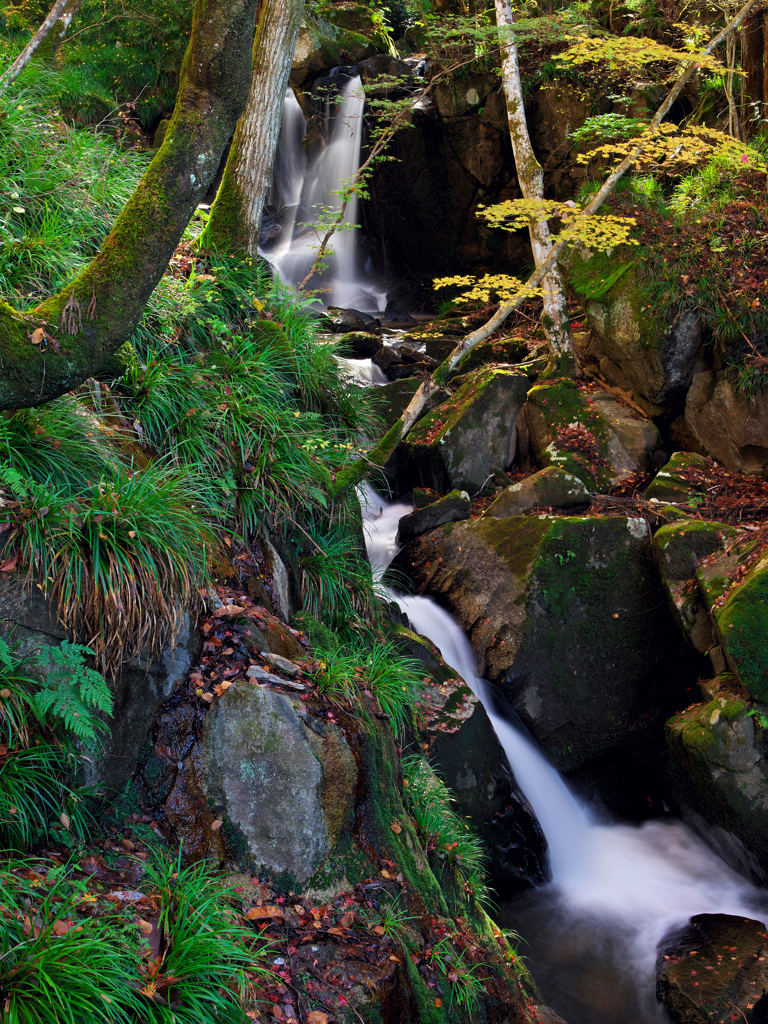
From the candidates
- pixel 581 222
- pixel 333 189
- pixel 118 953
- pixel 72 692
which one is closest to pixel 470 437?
pixel 581 222

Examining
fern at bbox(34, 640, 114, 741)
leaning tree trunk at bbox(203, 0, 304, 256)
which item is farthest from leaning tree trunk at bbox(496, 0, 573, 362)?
fern at bbox(34, 640, 114, 741)

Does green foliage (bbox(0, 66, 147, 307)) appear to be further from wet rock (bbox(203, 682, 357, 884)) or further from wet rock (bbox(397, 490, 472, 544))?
wet rock (bbox(397, 490, 472, 544))

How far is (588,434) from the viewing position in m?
8.27

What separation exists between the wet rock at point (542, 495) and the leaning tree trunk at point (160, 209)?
5.23 metres

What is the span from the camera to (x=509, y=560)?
22.9 ft

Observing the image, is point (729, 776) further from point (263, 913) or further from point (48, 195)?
point (48, 195)

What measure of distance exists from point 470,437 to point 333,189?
7.97 meters

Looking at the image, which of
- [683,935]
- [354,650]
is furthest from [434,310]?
[683,935]

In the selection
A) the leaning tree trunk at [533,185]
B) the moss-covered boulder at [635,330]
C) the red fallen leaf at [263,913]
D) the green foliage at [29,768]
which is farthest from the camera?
the leaning tree trunk at [533,185]

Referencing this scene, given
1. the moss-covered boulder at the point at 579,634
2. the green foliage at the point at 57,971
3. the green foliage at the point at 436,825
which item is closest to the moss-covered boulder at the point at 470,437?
the moss-covered boulder at the point at 579,634

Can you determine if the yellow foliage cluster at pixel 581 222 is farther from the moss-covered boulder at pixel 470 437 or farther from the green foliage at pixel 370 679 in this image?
the green foliage at pixel 370 679

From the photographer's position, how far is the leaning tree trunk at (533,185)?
934cm

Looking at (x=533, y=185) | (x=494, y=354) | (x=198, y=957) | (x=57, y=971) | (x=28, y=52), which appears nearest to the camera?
(x=57, y=971)

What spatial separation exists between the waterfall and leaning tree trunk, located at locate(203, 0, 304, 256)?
21.0 ft
